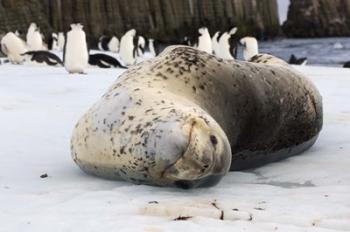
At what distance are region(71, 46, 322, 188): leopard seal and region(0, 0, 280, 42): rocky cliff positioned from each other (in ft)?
73.9

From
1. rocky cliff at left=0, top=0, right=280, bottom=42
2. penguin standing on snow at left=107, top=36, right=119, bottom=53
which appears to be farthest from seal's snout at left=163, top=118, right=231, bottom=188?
penguin standing on snow at left=107, top=36, right=119, bottom=53

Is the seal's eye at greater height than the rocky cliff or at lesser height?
greater

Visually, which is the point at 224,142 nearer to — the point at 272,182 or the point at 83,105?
the point at 272,182

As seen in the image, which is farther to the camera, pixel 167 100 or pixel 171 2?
pixel 171 2

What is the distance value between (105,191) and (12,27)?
78.8 feet

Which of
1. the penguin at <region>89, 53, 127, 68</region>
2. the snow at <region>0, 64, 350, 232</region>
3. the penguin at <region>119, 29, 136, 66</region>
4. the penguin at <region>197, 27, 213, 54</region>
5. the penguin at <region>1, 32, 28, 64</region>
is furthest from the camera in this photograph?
the penguin at <region>197, 27, 213, 54</region>

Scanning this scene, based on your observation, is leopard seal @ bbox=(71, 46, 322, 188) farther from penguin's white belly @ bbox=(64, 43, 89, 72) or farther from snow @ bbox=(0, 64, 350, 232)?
penguin's white belly @ bbox=(64, 43, 89, 72)

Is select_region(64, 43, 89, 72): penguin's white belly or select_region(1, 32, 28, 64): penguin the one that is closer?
select_region(64, 43, 89, 72): penguin's white belly

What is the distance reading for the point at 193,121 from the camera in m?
3.16

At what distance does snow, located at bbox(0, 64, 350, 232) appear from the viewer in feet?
8.63

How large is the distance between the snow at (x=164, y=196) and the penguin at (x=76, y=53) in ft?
20.2

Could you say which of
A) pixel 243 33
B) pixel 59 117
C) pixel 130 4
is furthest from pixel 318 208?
pixel 243 33

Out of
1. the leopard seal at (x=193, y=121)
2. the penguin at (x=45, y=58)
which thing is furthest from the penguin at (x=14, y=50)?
the leopard seal at (x=193, y=121)

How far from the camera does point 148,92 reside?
3498 mm
